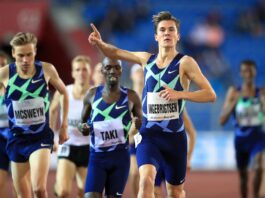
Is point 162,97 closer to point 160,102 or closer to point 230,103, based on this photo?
point 160,102

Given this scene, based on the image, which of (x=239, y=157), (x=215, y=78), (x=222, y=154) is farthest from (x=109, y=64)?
(x=215, y=78)

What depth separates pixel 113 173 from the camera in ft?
27.4

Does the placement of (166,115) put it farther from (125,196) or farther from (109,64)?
(125,196)

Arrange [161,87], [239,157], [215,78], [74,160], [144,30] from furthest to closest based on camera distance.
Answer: [144,30], [215,78], [239,157], [74,160], [161,87]

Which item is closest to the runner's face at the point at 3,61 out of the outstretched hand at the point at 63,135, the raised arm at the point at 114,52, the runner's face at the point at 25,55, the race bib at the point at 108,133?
the runner's face at the point at 25,55

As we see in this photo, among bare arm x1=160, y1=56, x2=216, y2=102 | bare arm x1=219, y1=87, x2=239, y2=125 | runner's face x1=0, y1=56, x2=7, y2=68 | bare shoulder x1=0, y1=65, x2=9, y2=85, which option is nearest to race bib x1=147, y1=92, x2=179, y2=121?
bare arm x1=160, y1=56, x2=216, y2=102

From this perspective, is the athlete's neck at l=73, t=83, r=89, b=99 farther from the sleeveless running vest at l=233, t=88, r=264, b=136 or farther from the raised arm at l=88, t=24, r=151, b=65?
the sleeveless running vest at l=233, t=88, r=264, b=136

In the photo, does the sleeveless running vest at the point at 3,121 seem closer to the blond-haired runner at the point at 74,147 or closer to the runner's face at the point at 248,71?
the blond-haired runner at the point at 74,147

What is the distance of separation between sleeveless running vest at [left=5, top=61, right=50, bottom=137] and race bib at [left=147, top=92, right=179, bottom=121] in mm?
1414

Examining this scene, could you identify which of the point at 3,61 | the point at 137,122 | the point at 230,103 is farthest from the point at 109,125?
the point at 230,103

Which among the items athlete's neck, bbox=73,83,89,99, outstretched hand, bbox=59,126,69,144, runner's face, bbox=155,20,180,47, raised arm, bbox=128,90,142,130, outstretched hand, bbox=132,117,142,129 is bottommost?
outstretched hand, bbox=59,126,69,144

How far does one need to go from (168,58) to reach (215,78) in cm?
1467

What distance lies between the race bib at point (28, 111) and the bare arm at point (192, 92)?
1.71 metres

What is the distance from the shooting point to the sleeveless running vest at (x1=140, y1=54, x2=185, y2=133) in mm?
7672
